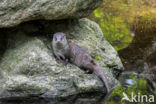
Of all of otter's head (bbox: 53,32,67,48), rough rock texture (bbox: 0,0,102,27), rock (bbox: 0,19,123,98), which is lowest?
rock (bbox: 0,19,123,98)

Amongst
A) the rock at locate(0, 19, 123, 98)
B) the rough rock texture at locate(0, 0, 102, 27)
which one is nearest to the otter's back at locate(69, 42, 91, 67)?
the rock at locate(0, 19, 123, 98)

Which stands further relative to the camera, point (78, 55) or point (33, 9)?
point (78, 55)

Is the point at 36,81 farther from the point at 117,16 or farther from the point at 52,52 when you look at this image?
the point at 117,16

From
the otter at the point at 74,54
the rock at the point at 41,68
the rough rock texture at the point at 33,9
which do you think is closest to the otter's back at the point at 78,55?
the otter at the point at 74,54

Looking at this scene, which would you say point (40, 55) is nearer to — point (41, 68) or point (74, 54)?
point (41, 68)

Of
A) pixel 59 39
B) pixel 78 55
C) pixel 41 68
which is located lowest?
pixel 41 68

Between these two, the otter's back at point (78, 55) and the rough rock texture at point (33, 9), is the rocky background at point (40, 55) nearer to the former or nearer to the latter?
the rough rock texture at point (33, 9)

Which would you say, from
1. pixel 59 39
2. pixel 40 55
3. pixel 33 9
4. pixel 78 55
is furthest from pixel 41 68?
pixel 33 9

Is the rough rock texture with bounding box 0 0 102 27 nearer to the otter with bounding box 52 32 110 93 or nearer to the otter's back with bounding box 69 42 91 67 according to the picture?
the otter with bounding box 52 32 110 93
